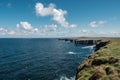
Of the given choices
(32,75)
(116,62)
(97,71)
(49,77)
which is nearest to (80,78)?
(97,71)

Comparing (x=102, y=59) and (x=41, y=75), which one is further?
(x=41, y=75)

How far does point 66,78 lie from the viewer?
189 feet

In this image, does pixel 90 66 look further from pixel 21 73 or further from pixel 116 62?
pixel 21 73

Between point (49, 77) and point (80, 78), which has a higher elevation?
point (80, 78)

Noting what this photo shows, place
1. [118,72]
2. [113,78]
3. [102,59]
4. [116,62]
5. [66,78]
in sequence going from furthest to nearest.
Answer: [66,78], [102,59], [116,62], [118,72], [113,78]

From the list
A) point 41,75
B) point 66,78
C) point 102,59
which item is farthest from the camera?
point 41,75

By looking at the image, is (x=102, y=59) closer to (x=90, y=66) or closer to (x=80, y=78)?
(x=90, y=66)

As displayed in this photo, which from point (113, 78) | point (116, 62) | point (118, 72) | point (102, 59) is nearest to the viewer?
point (113, 78)

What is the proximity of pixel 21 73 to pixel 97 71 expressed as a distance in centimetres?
3865

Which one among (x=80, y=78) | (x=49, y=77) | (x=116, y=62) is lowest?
(x=49, y=77)

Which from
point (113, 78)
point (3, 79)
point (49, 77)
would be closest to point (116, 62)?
point (113, 78)

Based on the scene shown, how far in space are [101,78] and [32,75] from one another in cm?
3631

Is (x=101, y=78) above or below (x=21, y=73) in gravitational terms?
above

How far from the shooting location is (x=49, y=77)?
198ft
